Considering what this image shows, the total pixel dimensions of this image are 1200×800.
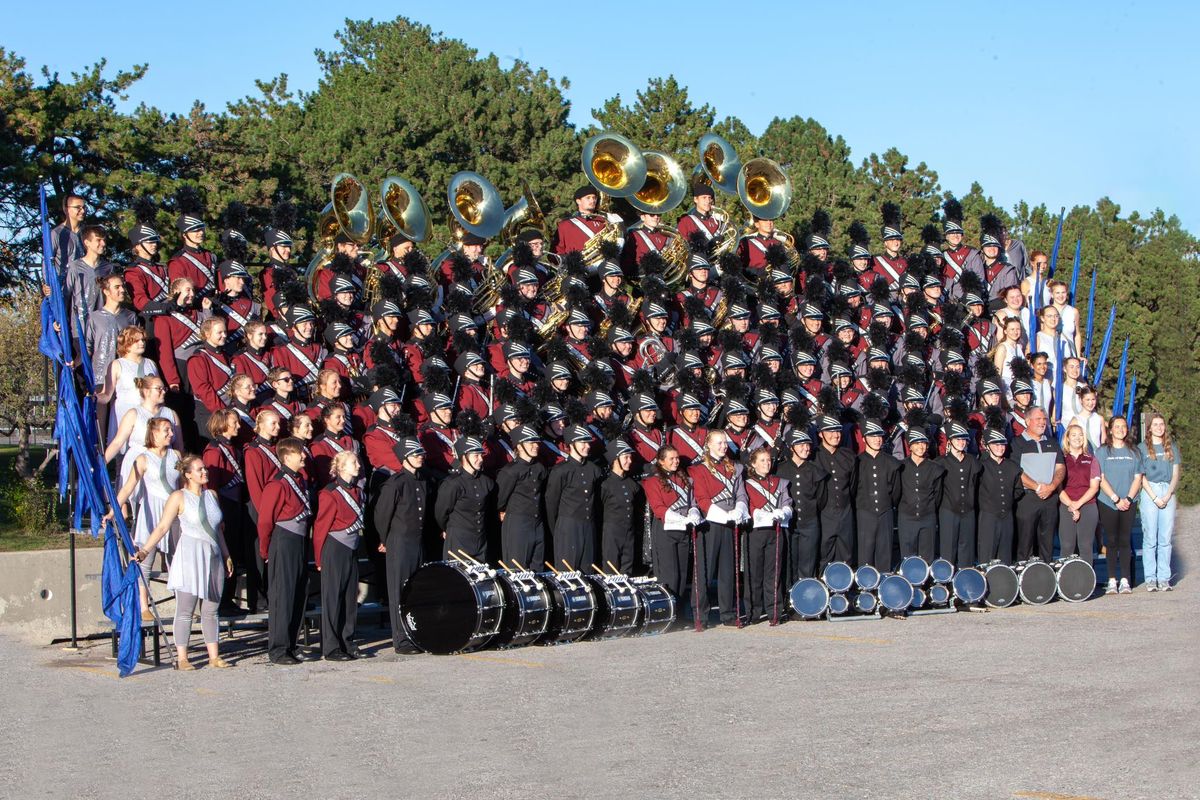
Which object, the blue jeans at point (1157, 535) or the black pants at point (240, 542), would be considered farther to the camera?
the blue jeans at point (1157, 535)

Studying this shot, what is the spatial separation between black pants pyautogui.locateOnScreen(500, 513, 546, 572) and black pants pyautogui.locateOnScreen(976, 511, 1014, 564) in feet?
13.6

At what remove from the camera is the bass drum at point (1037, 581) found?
41.8ft

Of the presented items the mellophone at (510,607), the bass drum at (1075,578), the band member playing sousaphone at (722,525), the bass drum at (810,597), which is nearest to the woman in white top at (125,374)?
the mellophone at (510,607)

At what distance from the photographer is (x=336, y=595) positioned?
1091cm

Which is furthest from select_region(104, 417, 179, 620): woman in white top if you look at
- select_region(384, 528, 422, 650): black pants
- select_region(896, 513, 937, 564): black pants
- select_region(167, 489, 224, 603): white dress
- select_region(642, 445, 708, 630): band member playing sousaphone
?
select_region(896, 513, 937, 564): black pants

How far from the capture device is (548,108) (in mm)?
35812

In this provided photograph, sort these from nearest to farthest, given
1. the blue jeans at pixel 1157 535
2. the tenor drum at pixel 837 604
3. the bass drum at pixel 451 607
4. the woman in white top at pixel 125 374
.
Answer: the bass drum at pixel 451 607, the woman in white top at pixel 125 374, the tenor drum at pixel 837 604, the blue jeans at pixel 1157 535

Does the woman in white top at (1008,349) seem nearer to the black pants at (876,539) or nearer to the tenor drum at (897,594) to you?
the black pants at (876,539)

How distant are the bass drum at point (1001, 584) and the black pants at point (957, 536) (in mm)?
753

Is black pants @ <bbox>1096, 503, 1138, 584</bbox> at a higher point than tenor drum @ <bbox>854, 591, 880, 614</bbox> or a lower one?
higher

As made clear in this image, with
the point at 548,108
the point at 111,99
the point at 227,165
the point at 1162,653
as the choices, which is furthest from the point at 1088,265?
the point at 1162,653

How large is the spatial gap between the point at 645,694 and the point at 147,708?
2973mm

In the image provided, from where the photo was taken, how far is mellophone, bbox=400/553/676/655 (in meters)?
10.5

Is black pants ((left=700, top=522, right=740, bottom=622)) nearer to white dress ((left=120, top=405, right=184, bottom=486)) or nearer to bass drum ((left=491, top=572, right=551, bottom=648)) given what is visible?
bass drum ((left=491, top=572, right=551, bottom=648))
